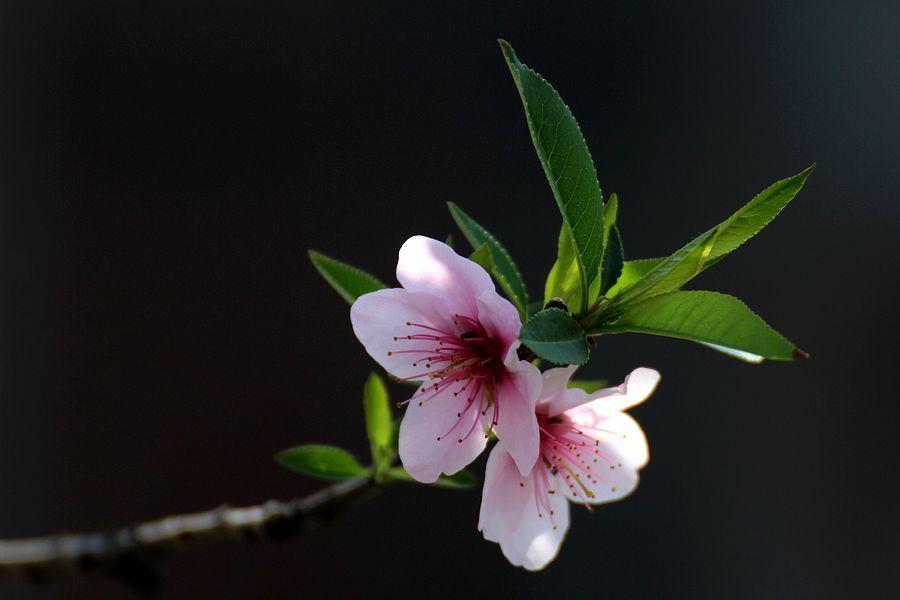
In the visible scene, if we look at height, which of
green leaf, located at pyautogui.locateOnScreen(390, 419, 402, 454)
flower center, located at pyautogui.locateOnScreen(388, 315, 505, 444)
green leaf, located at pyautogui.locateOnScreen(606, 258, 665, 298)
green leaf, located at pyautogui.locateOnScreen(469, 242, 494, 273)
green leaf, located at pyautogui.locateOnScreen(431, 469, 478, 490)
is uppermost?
green leaf, located at pyautogui.locateOnScreen(469, 242, 494, 273)

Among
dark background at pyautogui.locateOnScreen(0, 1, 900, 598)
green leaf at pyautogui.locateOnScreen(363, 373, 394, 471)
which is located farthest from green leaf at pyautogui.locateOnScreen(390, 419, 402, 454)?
dark background at pyautogui.locateOnScreen(0, 1, 900, 598)

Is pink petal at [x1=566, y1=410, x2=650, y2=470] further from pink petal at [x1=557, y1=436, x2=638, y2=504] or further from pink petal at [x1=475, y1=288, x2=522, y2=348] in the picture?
Result: pink petal at [x1=475, y1=288, x2=522, y2=348]

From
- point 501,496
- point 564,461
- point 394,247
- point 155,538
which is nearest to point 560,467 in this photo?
point 564,461

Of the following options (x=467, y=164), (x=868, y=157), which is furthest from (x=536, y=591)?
(x=868, y=157)

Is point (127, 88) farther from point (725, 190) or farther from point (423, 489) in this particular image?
point (725, 190)

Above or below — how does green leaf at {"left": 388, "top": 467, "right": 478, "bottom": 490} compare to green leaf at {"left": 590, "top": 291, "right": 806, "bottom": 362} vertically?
below

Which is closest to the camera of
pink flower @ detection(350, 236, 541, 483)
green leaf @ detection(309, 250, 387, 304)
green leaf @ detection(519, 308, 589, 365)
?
green leaf @ detection(519, 308, 589, 365)
